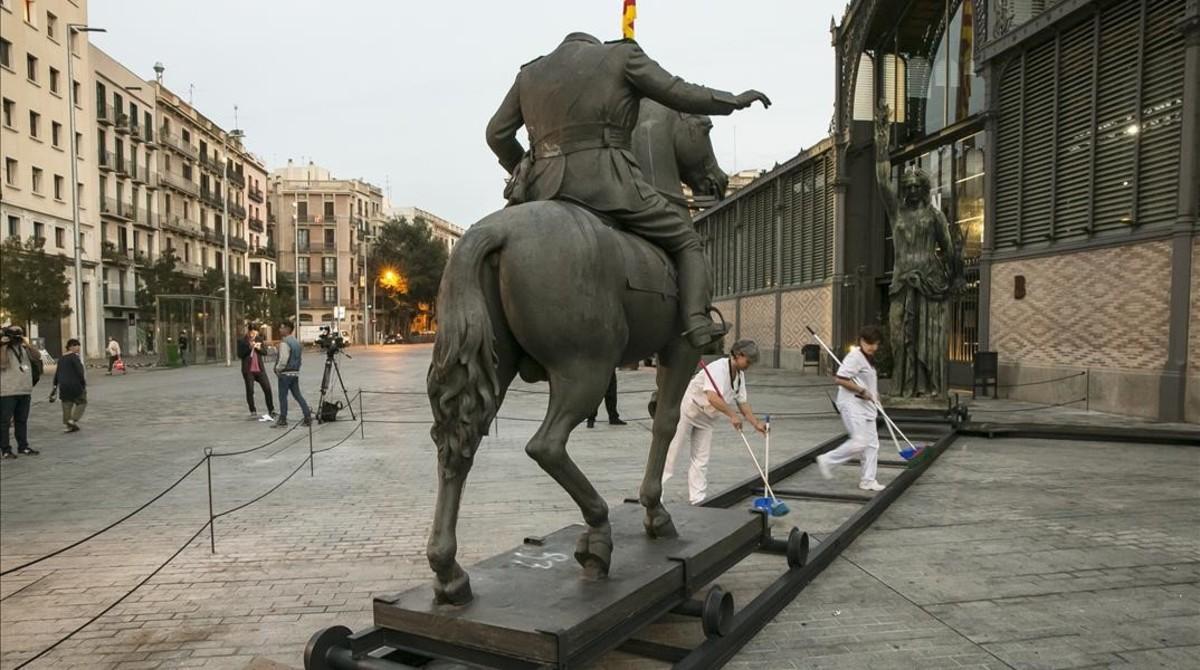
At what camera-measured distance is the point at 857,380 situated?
771cm

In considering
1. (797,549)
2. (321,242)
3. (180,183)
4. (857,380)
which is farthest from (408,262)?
(797,549)

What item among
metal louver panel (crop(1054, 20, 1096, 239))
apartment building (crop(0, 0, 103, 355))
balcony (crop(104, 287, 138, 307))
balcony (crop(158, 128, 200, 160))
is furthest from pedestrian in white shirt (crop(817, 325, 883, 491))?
balcony (crop(158, 128, 200, 160))

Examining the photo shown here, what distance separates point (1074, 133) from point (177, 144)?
51354 mm

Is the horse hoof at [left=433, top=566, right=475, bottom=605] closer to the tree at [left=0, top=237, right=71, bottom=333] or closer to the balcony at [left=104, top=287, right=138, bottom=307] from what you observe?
the tree at [left=0, top=237, right=71, bottom=333]

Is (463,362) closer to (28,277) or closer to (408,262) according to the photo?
(28,277)

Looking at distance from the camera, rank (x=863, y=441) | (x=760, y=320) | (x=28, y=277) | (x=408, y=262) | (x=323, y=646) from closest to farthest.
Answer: (x=323, y=646)
(x=28, y=277)
(x=863, y=441)
(x=760, y=320)
(x=408, y=262)

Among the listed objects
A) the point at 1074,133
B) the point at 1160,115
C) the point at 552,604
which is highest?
the point at 1074,133

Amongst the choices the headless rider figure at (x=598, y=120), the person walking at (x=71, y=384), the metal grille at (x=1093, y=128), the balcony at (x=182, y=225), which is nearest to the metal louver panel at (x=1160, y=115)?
the metal grille at (x=1093, y=128)

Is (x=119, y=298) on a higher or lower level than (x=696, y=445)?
higher

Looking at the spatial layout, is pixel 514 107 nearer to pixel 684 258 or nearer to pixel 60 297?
pixel 684 258

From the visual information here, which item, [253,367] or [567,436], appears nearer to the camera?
[567,436]

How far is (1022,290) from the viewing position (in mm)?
15945

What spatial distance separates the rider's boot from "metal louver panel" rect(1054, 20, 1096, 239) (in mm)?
13299

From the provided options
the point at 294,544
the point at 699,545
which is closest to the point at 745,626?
the point at 699,545
